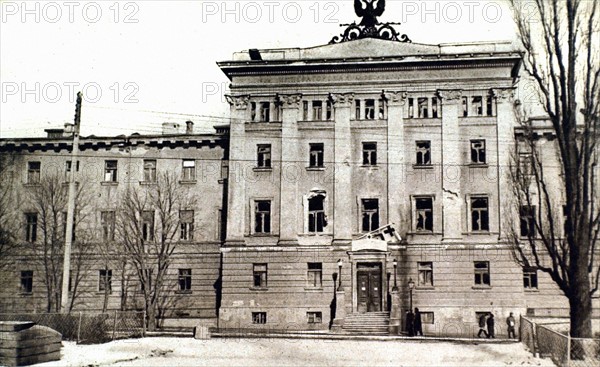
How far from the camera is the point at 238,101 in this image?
37.8m

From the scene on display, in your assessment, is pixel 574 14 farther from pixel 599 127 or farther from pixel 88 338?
pixel 88 338

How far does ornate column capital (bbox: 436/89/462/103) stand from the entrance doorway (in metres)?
10.2

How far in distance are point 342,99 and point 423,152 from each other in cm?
556

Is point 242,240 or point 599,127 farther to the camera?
point 242,240

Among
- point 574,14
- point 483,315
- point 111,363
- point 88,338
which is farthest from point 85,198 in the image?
point 574,14

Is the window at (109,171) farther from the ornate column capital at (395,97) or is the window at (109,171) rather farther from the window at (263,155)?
the ornate column capital at (395,97)

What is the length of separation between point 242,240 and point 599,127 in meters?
21.4

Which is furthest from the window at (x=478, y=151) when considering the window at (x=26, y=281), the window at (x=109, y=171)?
the window at (x=26, y=281)

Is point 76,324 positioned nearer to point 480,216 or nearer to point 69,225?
point 69,225

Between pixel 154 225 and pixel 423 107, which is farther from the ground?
pixel 423 107

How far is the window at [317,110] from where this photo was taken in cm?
3744

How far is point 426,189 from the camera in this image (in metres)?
36.0

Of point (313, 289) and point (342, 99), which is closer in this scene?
A: point (313, 289)

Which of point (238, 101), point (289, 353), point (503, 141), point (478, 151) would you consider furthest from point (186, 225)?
point (503, 141)
